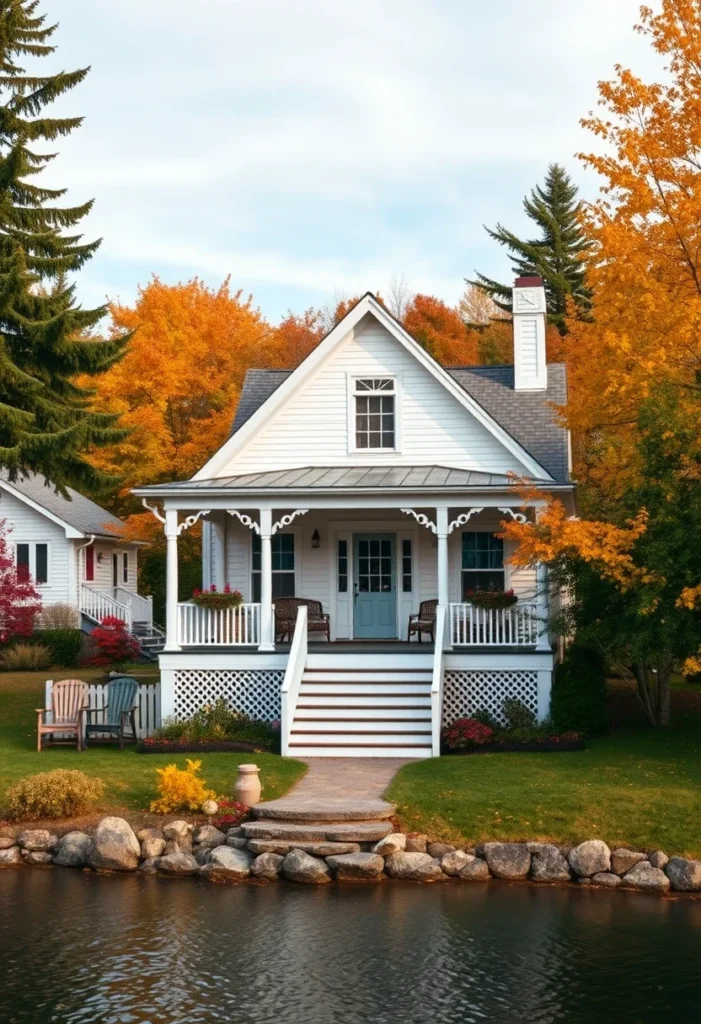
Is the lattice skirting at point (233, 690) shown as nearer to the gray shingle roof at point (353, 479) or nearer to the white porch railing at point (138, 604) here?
the gray shingle roof at point (353, 479)

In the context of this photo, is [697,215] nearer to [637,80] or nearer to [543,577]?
[637,80]

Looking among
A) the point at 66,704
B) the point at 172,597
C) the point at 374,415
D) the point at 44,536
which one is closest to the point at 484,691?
the point at 172,597

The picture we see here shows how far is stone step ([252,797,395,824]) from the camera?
1556 cm

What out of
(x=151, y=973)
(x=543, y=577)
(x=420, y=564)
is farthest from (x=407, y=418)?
(x=151, y=973)

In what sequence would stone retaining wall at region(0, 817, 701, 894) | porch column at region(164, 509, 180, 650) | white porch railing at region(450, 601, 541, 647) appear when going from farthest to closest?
porch column at region(164, 509, 180, 650) → white porch railing at region(450, 601, 541, 647) → stone retaining wall at region(0, 817, 701, 894)

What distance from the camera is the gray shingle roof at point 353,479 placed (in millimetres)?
21983

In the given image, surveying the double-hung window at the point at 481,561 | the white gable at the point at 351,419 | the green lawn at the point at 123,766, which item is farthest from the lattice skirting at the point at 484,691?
the white gable at the point at 351,419

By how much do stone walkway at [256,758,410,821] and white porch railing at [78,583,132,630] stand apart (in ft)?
62.3

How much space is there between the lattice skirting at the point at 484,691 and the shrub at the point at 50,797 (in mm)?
6992

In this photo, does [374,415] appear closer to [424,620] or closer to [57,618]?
[424,620]

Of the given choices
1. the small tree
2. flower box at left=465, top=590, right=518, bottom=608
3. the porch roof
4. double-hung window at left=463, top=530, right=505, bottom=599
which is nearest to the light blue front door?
double-hung window at left=463, top=530, right=505, bottom=599

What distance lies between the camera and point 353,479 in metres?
22.8

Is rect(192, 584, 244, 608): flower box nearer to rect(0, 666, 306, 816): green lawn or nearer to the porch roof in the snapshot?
the porch roof

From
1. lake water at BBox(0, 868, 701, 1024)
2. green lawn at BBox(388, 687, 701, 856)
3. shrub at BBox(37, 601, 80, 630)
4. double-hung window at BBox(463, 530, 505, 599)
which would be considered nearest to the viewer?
lake water at BBox(0, 868, 701, 1024)
